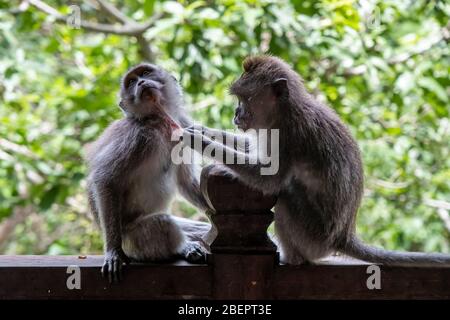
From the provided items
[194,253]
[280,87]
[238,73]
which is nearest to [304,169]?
[280,87]

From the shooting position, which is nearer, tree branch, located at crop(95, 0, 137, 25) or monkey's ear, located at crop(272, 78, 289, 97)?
monkey's ear, located at crop(272, 78, 289, 97)

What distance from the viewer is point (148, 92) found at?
3344mm

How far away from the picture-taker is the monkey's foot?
280cm

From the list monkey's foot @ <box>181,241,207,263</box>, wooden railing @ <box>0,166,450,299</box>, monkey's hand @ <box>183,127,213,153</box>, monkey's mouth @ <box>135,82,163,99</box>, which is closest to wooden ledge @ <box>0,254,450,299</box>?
wooden railing @ <box>0,166,450,299</box>

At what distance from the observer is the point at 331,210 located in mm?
3021

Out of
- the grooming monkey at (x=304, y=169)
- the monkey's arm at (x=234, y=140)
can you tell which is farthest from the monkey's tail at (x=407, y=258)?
the monkey's arm at (x=234, y=140)

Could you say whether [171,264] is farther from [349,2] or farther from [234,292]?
[349,2]

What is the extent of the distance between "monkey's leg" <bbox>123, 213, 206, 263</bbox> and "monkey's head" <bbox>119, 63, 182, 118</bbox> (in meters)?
0.62

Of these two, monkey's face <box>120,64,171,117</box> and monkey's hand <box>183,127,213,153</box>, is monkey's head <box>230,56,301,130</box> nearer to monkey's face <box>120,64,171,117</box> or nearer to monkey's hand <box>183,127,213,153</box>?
monkey's hand <box>183,127,213,153</box>

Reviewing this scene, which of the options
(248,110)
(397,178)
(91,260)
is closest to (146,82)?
(248,110)

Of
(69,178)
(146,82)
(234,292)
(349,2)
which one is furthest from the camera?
(69,178)

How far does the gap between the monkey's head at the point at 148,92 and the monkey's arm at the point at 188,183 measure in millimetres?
309

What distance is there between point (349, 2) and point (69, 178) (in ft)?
8.79

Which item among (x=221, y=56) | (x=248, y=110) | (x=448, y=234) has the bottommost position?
(x=448, y=234)
